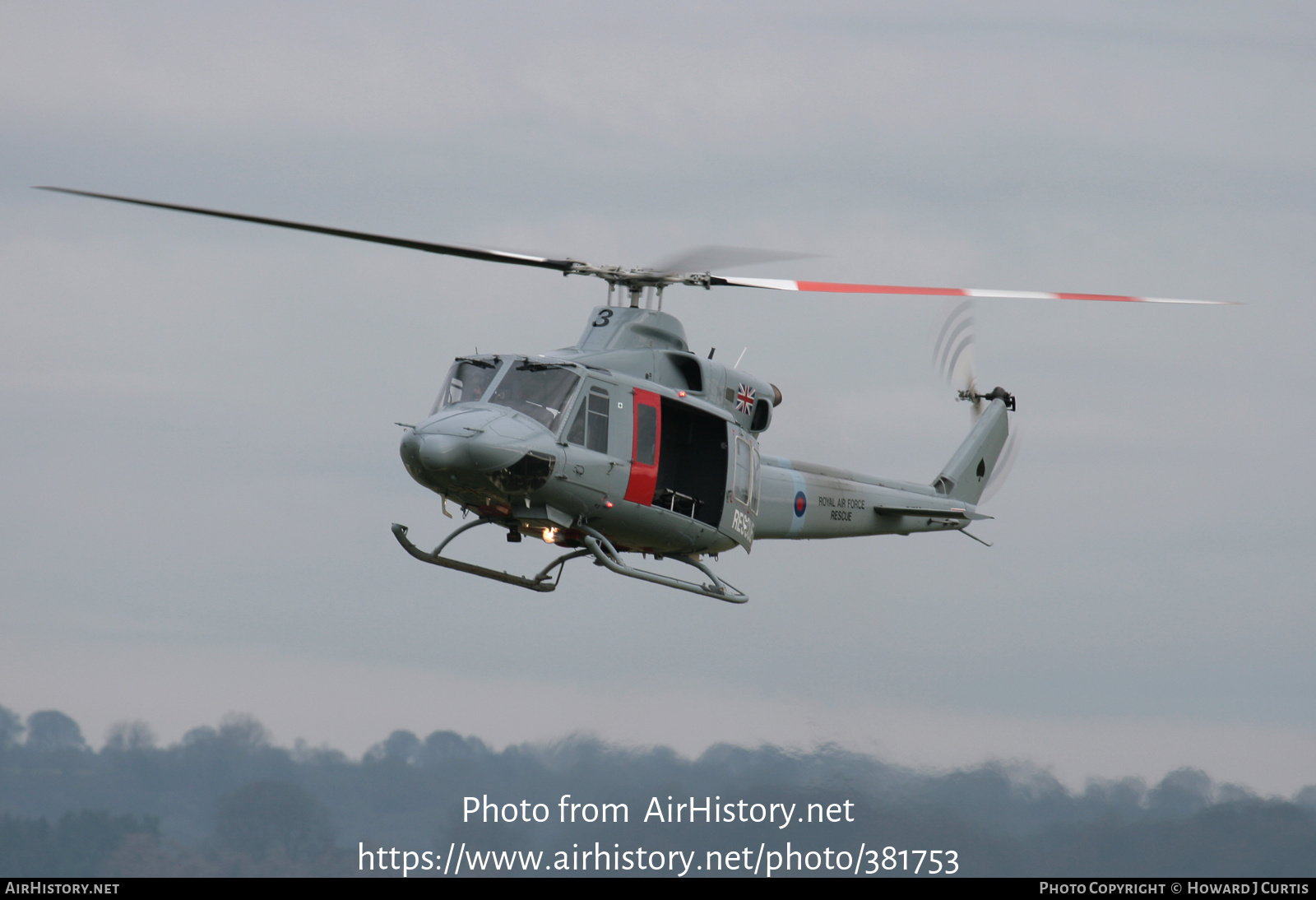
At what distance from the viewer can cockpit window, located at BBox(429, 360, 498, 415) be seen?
1764 cm

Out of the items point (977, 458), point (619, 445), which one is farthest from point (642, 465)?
point (977, 458)

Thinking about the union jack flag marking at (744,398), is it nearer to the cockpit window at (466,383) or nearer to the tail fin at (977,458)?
the cockpit window at (466,383)

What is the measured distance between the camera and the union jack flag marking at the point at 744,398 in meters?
19.8

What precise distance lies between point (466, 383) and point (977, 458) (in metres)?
10.1

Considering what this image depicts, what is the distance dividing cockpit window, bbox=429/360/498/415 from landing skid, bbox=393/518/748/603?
50.3 inches

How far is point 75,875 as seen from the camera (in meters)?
37.5

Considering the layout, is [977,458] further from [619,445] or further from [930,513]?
[619,445]

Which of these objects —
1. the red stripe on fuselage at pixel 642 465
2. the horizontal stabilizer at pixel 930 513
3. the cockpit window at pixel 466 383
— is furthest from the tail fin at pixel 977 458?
the cockpit window at pixel 466 383

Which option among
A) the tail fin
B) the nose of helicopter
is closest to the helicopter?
the nose of helicopter

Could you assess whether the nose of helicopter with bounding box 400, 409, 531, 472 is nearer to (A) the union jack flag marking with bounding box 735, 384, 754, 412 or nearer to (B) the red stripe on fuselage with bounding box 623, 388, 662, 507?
(B) the red stripe on fuselage with bounding box 623, 388, 662, 507

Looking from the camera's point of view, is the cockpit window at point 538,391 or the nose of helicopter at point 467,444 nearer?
the nose of helicopter at point 467,444

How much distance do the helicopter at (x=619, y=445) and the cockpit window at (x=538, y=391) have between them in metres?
0.02

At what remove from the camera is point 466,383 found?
17.7m
